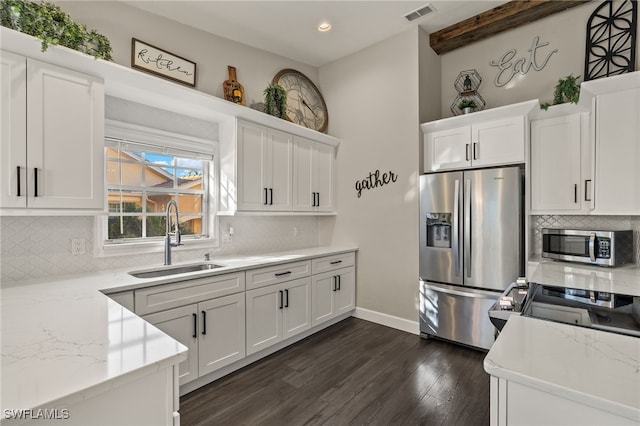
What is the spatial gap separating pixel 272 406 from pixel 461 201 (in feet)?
8.21

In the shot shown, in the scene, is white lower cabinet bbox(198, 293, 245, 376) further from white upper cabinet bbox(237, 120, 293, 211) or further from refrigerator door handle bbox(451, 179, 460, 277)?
refrigerator door handle bbox(451, 179, 460, 277)

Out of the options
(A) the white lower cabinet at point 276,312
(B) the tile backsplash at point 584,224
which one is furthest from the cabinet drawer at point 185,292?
(B) the tile backsplash at point 584,224

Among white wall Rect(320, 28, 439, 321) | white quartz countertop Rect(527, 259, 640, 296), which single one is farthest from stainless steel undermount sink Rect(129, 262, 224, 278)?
white quartz countertop Rect(527, 259, 640, 296)

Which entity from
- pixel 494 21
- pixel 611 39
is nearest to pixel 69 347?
pixel 494 21

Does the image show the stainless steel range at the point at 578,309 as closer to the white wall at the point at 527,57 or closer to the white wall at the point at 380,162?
the white wall at the point at 380,162

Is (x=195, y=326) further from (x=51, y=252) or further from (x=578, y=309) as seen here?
(x=578, y=309)

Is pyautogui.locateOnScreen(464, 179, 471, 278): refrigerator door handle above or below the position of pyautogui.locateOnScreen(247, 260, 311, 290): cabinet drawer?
above

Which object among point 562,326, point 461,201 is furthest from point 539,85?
point 562,326

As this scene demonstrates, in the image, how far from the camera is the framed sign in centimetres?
263

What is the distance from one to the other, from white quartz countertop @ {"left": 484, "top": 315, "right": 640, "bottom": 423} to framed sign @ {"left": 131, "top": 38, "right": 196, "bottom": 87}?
10.5ft

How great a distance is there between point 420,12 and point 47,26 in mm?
3154

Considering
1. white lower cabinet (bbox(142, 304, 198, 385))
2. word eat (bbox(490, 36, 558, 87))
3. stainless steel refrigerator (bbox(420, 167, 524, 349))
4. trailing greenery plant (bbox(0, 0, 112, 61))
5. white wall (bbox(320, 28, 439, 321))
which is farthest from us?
white wall (bbox(320, 28, 439, 321))

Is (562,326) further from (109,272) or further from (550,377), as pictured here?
(109,272)

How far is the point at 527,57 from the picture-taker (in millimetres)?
3297
